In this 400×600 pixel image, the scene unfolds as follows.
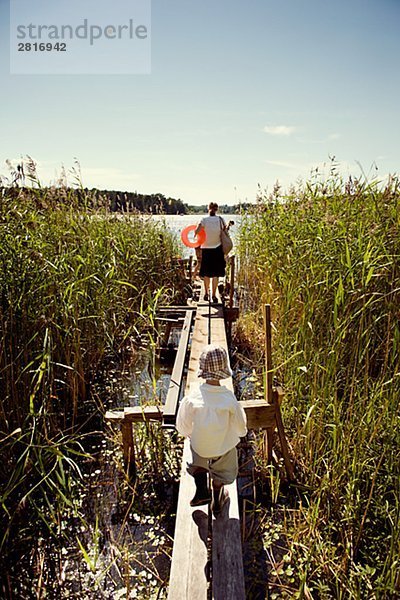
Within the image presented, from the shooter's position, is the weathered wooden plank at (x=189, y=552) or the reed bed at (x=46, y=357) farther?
the reed bed at (x=46, y=357)

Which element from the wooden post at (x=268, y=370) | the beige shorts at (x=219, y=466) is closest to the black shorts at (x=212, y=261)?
the wooden post at (x=268, y=370)

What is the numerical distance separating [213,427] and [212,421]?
3 cm

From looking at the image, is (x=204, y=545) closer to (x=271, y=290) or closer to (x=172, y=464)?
(x=172, y=464)

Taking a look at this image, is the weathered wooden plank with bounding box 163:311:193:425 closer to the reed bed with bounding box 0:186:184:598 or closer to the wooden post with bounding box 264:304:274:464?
the reed bed with bounding box 0:186:184:598

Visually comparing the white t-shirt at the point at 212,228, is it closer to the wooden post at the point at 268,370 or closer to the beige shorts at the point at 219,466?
the wooden post at the point at 268,370

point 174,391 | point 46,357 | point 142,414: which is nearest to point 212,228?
point 174,391

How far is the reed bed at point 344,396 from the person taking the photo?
2311 millimetres

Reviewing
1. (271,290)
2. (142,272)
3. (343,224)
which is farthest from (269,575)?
(142,272)

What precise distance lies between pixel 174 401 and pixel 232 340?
3348mm

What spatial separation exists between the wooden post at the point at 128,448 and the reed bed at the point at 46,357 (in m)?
0.32

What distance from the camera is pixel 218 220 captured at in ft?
18.2

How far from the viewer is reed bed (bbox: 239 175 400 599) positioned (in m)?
2.31

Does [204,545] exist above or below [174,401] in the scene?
below

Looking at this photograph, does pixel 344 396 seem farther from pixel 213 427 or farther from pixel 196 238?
pixel 196 238
